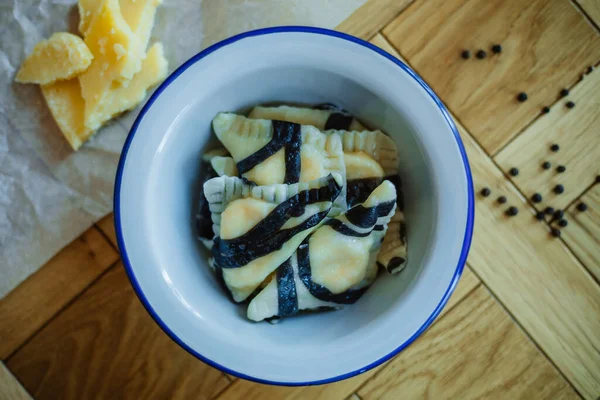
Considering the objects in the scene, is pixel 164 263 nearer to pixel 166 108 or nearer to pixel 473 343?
pixel 166 108

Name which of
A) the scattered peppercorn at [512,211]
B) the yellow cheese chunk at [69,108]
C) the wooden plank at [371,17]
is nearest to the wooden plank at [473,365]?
the scattered peppercorn at [512,211]

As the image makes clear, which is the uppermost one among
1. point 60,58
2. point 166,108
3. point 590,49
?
point 590,49

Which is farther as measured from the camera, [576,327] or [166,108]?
[576,327]

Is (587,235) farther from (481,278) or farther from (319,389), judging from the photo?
(319,389)

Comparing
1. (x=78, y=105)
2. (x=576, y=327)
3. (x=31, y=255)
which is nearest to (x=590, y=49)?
(x=576, y=327)

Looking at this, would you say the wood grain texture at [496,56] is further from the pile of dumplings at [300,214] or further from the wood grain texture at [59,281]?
the wood grain texture at [59,281]
